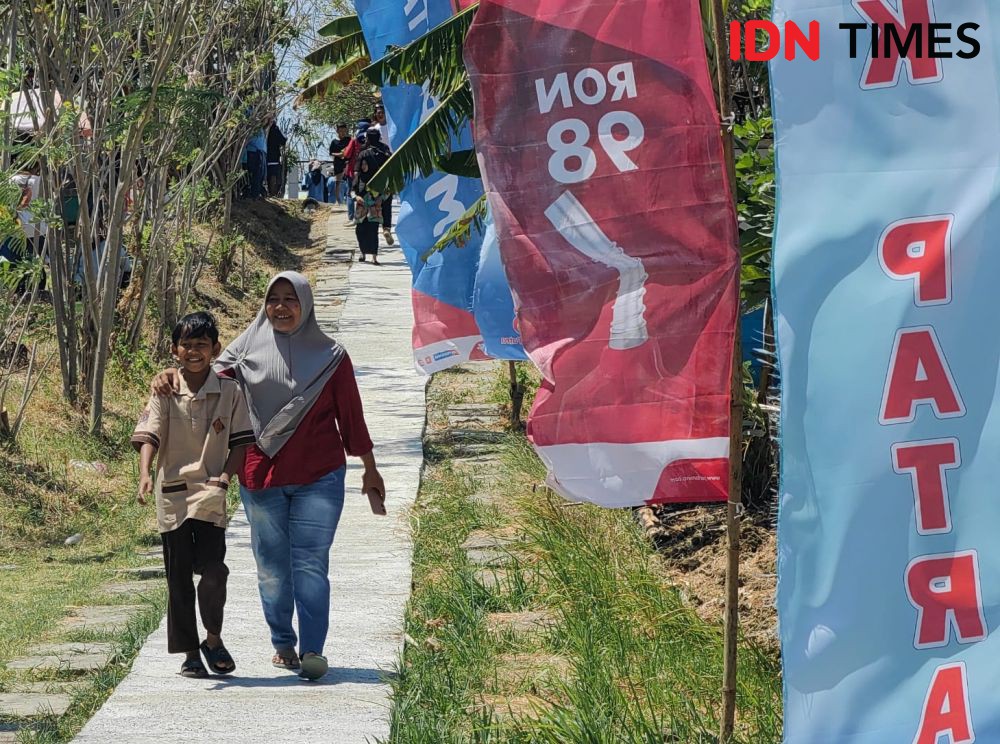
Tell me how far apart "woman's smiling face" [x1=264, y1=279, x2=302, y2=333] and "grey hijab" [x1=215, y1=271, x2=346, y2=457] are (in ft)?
0.07

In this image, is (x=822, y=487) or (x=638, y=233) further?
(x=638, y=233)

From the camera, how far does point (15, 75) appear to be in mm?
9719

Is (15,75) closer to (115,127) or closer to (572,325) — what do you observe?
(115,127)

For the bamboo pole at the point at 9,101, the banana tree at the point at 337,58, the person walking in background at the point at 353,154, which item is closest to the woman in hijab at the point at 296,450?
the bamboo pole at the point at 9,101

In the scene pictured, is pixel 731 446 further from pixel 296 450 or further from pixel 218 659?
pixel 218 659

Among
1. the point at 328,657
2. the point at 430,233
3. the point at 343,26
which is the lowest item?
the point at 328,657

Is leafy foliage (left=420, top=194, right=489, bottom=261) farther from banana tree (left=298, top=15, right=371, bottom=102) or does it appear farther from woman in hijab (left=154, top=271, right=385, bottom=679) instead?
woman in hijab (left=154, top=271, right=385, bottom=679)

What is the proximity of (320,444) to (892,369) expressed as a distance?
3345 mm

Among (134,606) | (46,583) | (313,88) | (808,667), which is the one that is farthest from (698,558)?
(313,88)

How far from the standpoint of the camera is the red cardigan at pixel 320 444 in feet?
22.5

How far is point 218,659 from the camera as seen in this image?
6.94 metres

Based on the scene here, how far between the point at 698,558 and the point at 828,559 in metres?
4.55

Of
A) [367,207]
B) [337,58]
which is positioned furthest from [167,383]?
[367,207]

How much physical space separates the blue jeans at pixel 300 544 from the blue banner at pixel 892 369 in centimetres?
311
